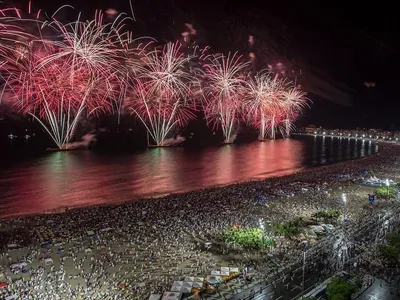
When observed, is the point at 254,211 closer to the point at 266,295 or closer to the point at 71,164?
the point at 266,295

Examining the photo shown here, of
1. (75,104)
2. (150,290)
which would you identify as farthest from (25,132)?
(150,290)

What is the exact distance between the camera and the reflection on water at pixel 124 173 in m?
41.5

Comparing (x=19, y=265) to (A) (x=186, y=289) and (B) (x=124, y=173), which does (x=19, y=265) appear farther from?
(B) (x=124, y=173)

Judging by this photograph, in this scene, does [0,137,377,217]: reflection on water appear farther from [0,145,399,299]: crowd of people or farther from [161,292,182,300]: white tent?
[161,292,182,300]: white tent

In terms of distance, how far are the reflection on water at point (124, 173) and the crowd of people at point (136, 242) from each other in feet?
28.7

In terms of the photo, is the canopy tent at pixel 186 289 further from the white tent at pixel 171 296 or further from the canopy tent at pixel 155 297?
the canopy tent at pixel 155 297

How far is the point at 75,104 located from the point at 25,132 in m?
80.2

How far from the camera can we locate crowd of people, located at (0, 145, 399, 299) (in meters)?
18.3

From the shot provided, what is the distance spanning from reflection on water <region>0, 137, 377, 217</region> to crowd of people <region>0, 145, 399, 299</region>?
28.7ft

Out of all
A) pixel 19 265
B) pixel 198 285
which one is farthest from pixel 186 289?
pixel 19 265

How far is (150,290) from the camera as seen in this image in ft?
58.5

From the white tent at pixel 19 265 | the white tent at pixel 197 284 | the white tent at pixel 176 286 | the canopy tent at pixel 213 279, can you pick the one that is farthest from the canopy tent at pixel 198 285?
the white tent at pixel 19 265

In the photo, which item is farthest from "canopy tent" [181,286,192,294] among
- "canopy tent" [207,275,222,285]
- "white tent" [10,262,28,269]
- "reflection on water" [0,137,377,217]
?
"reflection on water" [0,137,377,217]

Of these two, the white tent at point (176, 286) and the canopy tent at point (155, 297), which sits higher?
the white tent at point (176, 286)
